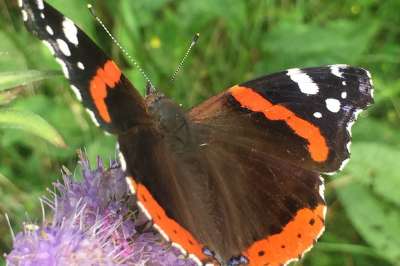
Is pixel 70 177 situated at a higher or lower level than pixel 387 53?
higher

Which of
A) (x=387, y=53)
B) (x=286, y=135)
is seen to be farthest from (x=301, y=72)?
(x=387, y=53)

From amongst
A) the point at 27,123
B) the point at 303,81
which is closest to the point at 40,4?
the point at 27,123

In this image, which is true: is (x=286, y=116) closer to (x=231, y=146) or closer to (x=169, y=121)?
(x=231, y=146)

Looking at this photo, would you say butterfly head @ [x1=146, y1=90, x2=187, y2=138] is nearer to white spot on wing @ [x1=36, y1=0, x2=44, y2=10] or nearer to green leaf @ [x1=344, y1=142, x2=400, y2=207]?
white spot on wing @ [x1=36, y1=0, x2=44, y2=10]

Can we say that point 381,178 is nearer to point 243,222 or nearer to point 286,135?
point 286,135

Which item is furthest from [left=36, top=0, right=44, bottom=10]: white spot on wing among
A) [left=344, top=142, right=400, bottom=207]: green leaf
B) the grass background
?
[left=344, top=142, right=400, bottom=207]: green leaf

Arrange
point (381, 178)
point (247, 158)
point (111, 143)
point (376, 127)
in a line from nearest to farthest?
1. point (247, 158)
2. point (111, 143)
3. point (381, 178)
4. point (376, 127)
